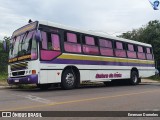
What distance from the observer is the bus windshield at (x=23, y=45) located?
14477 mm

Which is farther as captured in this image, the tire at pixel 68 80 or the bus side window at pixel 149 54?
the bus side window at pixel 149 54

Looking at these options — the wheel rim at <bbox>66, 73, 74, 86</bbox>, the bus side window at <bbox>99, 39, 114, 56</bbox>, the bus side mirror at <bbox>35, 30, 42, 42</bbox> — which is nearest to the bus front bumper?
the bus side mirror at <bbox>35, 30, 42, 42</bbox>

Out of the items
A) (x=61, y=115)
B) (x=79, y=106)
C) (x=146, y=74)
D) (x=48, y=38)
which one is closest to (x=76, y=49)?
(x=48, y=38)

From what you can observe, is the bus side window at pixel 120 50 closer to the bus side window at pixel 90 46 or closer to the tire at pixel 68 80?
the bus side window at pixel 90 46

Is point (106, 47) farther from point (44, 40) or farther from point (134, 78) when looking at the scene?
point (44, 40)

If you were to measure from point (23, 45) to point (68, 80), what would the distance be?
110 inches

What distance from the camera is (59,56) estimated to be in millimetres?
15469

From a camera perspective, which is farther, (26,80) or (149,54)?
(149,54)

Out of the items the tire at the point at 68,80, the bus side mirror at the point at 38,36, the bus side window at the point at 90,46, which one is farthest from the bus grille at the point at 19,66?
the bus side window at the point at 90,46

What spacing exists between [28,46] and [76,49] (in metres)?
2.97

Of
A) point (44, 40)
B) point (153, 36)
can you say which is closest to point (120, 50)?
point (44, 40)

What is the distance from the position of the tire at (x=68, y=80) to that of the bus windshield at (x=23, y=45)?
2.18 metres

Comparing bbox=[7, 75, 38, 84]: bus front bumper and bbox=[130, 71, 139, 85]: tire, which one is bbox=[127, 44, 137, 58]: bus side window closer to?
bbox=[130, 71, 139, 85]: tire

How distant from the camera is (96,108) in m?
9.40
